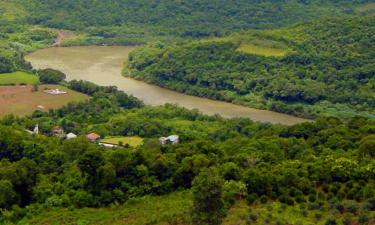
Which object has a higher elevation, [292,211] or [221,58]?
[292,211]

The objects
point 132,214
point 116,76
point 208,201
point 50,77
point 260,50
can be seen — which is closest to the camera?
point 208,201

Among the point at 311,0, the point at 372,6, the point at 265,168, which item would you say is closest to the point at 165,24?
the point at 311,0

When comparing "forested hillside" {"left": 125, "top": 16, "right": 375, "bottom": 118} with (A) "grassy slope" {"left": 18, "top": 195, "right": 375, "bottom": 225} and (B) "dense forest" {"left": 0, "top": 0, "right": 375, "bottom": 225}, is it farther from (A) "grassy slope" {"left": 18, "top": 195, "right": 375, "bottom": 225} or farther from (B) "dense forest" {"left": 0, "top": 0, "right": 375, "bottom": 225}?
(A) "grassy slope" {"left": 18, "top": 195, "right": 375, "bottom": 225}

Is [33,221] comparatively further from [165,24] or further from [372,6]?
[372,6]

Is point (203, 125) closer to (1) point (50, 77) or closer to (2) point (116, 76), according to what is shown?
(1) point (50, 77)

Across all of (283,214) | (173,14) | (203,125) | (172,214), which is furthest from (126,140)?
(173,14)

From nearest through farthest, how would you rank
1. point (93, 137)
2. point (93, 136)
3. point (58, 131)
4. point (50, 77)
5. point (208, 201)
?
point (208, 201) → point (93, 137) → point (93, 136) → point (58, 131) → point (50, 77)

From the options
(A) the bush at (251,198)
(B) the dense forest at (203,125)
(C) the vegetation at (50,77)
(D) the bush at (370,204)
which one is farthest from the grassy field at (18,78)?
(D) the bush at (370,204)

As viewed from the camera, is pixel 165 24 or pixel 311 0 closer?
pixel 165 24
